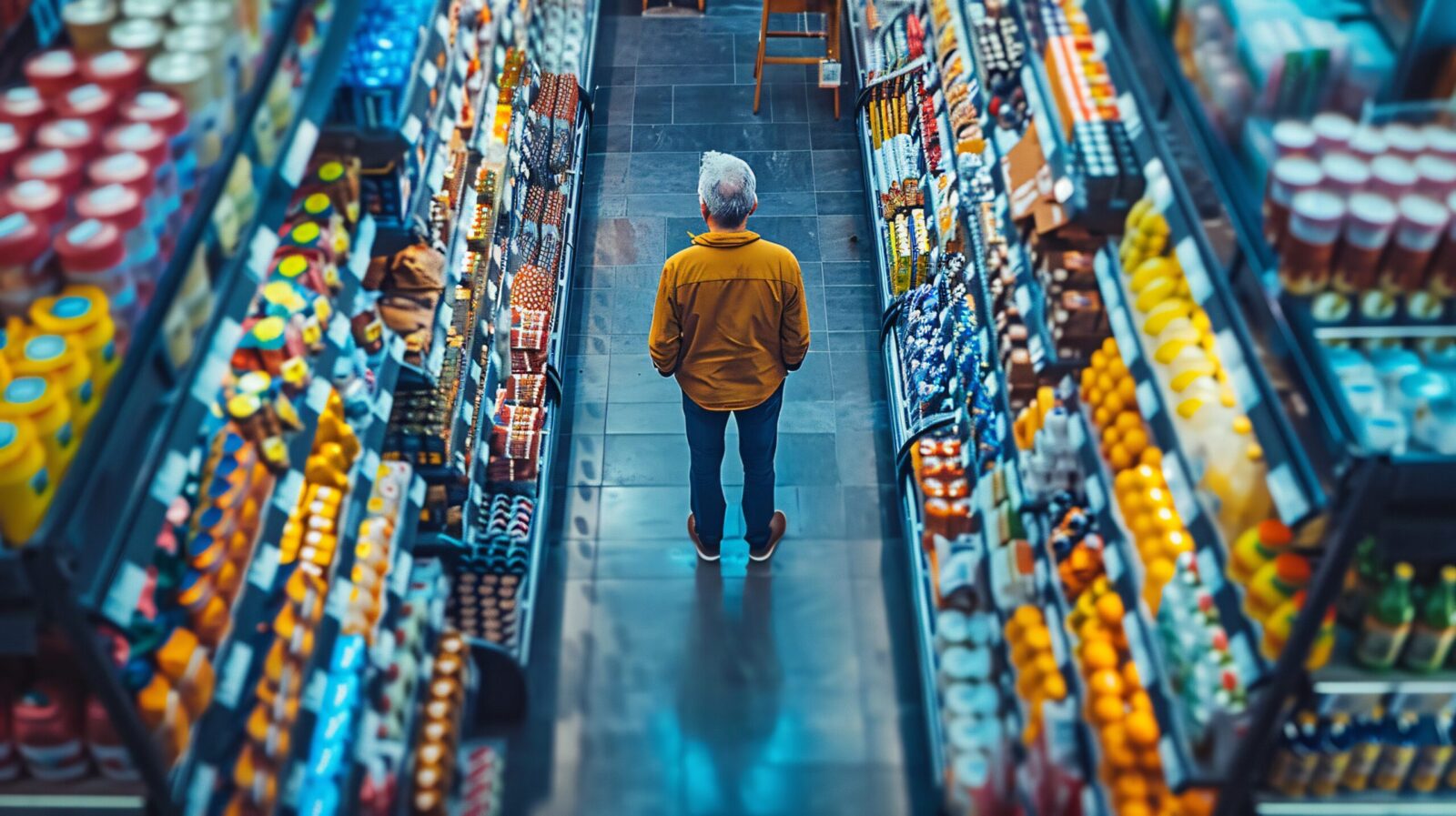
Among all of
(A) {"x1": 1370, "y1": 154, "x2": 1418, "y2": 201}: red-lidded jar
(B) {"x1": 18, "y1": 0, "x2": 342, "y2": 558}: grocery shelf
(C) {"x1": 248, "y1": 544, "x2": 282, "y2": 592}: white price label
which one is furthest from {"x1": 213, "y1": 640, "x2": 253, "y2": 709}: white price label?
(A) {"x1": 1370, "y1": 154, "x2": 1418, "y2": 201}: red-lidded jar

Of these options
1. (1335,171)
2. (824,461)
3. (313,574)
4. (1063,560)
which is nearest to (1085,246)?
(1063,560)

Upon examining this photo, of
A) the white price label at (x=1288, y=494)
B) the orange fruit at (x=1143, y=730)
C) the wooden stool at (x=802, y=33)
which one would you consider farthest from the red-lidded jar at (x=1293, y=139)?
the wooden stool at (x=802, y=33)

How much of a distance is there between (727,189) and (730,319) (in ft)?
1.71

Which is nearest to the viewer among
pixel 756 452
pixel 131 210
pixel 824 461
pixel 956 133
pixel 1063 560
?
pixel 131 210

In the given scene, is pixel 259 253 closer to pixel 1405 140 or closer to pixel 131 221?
pixel 131 221

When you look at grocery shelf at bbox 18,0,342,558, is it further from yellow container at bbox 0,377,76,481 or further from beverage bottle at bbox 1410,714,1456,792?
Answer: beverage bottle at bbox 1410,714,1456,792

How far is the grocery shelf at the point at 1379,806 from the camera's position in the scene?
2.68 metres

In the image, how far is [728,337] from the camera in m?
4.62

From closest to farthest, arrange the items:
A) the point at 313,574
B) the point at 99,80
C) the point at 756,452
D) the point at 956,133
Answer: the point at 99,80
the point at 313,574
the point at 756,452
the point at 956,133

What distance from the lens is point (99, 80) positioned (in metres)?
2.60

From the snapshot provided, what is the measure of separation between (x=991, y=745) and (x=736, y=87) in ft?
19.4

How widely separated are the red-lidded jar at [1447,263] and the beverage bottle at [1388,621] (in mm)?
565

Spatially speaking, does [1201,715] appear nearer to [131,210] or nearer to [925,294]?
[131,210]

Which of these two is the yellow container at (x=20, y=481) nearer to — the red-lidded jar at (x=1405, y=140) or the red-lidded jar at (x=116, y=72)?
the red-lidded jar at (x=116, y=72)
